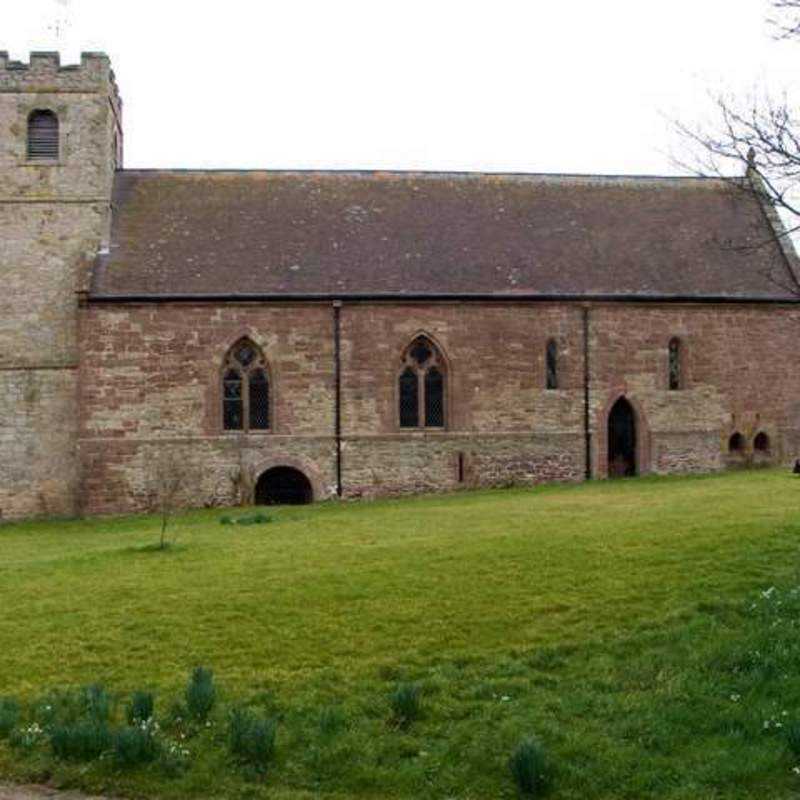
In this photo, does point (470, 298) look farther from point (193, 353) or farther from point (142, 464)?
point (142, 464)

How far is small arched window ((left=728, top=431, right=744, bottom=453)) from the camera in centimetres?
3403

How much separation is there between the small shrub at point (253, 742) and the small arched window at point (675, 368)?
25.3 metres

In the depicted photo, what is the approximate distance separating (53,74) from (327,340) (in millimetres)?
11325

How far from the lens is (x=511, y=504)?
26.0 m

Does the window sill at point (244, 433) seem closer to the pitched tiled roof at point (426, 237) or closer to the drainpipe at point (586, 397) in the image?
the pitched tiled roof at point (426, 237)

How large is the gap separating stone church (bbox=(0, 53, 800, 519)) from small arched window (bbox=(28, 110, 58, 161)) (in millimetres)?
58

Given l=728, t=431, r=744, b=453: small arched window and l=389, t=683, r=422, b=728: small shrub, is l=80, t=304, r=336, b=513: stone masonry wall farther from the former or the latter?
l=389, t=683, r=422, b=728: small shrub

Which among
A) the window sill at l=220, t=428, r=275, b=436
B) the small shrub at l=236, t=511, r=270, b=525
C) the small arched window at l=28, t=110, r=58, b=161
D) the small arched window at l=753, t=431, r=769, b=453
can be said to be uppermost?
the small arched window at l=28, t=110, r=58, b=161

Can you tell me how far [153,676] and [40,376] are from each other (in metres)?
21.0

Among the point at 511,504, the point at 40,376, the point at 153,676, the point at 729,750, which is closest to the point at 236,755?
the point at 153,676

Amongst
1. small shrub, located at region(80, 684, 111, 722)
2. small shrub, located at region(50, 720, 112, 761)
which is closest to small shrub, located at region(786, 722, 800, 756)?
small shrub, located at region(50, 720, 112, 761)

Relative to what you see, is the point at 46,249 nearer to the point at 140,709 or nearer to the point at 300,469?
the point at 300,469

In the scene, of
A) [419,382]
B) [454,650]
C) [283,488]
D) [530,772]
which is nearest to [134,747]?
[530,772]

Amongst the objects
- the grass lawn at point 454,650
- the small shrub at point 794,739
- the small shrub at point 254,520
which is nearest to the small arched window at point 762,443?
the grass lawn at point 454,650
